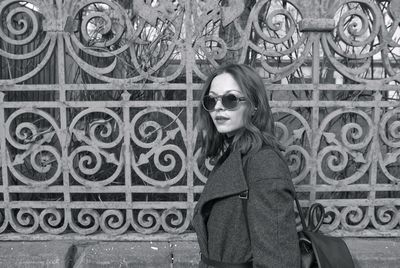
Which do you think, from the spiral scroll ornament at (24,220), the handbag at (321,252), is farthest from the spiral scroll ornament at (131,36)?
the handbag at (321,252)

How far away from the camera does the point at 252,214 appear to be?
1.62m

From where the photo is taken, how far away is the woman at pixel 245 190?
1.59 m

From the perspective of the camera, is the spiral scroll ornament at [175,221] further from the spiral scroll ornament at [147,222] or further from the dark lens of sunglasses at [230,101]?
the dark lens of sunglasses at [230,101]

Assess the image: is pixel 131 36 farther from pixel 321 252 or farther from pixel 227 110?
pixel 321 252

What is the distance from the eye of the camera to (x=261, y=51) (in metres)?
2.73

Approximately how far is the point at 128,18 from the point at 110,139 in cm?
90

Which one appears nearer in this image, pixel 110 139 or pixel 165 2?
pixel 165 2

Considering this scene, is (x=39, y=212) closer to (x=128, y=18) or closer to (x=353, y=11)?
(x=128, y=18)

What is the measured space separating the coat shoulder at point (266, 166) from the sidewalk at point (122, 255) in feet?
4.19

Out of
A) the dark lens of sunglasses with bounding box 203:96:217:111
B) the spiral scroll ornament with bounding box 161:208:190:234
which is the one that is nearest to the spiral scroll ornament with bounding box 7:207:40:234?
the spiral scroll ornament with bounding box 161:208:190:234

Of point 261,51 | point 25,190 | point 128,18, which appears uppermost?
point 128,18

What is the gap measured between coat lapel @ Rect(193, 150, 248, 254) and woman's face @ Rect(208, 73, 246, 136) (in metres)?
0.14

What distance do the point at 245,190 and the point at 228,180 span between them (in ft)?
0.35

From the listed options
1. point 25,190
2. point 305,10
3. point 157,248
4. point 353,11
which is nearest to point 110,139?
point 25,190
